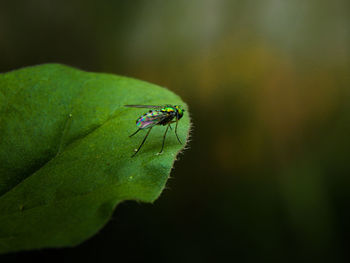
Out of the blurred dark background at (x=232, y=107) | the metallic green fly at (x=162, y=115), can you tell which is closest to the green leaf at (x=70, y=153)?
the metallic green fly at (x=162, y=115)

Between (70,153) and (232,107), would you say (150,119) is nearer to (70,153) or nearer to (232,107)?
(70,153)

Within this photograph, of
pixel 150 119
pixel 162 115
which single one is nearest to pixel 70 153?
pixel 150 119

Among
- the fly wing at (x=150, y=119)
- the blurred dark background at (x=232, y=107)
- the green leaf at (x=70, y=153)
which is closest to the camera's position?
the green leaf at (x=70, y=153)

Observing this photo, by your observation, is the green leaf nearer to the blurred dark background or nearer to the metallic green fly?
the metallic green fly

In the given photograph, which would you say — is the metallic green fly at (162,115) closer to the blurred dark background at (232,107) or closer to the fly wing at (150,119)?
the fly wing at (150,119)

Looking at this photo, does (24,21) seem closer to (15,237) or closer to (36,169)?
(36,169)

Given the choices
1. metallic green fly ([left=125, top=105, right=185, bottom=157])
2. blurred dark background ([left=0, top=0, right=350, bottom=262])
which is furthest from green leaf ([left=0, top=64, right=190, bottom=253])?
blurred dark background ([left=0, top=0, right=350, bottom=262])
